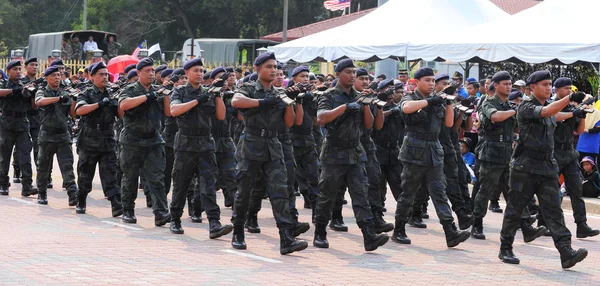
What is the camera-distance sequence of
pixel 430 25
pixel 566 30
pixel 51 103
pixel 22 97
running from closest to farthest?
pixel 51 103 → pixel 22 97 → pixel 566 30 → pixel 430 25

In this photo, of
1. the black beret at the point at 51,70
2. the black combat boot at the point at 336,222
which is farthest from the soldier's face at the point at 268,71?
the black beret at the point at 51,70

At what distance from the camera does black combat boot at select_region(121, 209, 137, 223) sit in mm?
12312

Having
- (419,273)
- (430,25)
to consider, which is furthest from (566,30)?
(419,273)

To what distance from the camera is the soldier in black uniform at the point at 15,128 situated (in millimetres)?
14719

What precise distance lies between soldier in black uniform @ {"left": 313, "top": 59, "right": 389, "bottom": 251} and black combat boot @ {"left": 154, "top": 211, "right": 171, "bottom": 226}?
6.89 feet

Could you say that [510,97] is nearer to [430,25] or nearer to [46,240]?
[46,240]

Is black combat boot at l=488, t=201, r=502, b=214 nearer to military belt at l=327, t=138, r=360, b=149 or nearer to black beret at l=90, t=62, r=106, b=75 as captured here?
Answer: military belt at l=327, t=138, r=360, b=149

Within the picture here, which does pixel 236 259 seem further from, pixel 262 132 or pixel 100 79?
pixel 100 79

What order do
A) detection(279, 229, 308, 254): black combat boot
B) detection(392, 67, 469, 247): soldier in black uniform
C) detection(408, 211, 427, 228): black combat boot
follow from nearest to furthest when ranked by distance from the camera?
1. detection(279, 229, 308, 254): black combat boot
2. detection(392, 67, 469, 247): soldier in black uniform
3. detection(408, 211, 427, 228): black combat boot

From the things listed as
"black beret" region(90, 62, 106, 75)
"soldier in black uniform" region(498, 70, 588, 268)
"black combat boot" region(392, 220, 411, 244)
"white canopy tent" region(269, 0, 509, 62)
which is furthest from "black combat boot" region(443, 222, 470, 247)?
"white canopy tent" region(269, 0, 509, 62)

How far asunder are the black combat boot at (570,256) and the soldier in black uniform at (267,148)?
8.16 feet

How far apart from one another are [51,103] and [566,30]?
9.90 m

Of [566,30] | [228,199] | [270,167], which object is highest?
[566,30]

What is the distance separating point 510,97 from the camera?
1278cm
